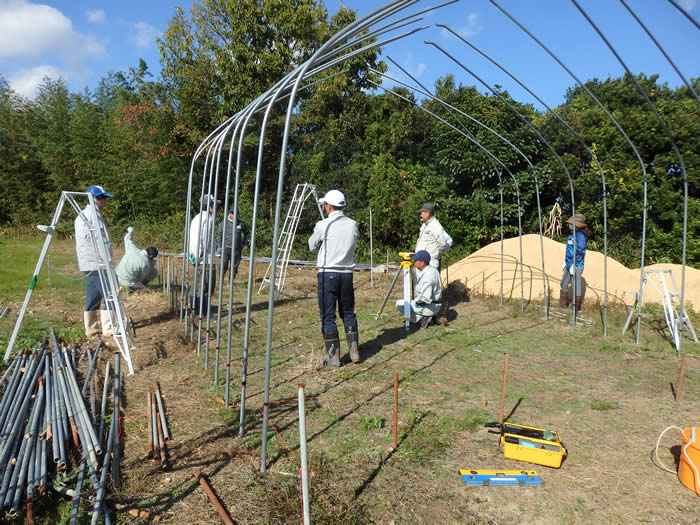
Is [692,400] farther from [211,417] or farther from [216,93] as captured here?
[216,93]

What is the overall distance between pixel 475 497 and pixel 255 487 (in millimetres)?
1422

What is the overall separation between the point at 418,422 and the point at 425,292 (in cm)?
321

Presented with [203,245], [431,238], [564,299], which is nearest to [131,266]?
[203,245]

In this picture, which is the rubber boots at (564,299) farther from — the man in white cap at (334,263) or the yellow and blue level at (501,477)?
the yellow and blue level at (501,477)

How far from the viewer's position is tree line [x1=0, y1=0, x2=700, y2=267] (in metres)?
12.9

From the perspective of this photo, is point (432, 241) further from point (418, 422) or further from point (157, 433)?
point (157, 433)

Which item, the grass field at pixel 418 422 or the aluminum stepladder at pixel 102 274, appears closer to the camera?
the grass field at pixel 418 422

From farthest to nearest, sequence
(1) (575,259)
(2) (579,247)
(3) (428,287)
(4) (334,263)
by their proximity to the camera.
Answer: (2) (579,247)
(1) (575,259)
(3) (428,287)
(4) (334,263)

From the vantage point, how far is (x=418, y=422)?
4.06 meters

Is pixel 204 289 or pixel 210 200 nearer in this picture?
pixel 210 200

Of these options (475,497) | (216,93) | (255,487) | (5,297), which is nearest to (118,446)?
(255,487)

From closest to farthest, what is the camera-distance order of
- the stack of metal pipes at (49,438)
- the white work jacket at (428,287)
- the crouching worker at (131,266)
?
the stack of metal pipes at (49,438) → the white work jacket at (428,287) → the crouching worker at (131,266)

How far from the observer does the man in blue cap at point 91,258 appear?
5535mm

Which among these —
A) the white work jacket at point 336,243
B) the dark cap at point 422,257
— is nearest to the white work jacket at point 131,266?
the white work jacket at point 336,243
